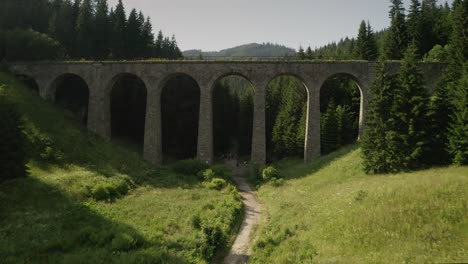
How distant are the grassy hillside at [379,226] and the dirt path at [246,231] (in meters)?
0.86

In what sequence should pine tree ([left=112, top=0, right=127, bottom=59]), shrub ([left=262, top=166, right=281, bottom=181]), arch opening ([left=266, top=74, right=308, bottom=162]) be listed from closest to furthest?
1. shrub ([left=262, top=166, right=281, bottom=181])
2. arch opening ([left=266, top=74, right=308, bottom=162])
3. pine tree ([left=112, top=0, right=127, bottom=59])

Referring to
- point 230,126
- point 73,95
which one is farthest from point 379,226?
point 230,126

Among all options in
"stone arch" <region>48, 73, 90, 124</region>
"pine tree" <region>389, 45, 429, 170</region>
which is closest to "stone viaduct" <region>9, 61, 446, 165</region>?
"stone arch" <region>48, 73, 90, 124</region>

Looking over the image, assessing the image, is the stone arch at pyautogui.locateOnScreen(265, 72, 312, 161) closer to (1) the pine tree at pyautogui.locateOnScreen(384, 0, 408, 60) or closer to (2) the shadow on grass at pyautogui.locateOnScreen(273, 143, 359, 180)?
(2) the shadow on grass at pyautogui.locateOnScreen(273, 143, 359, 180)

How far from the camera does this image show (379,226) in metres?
13.6

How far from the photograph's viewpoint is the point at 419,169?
23734mm

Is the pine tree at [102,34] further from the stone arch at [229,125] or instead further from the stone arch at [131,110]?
the stone arch at [229,125]

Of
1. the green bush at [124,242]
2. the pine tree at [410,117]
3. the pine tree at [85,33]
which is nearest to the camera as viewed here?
the green bush at [124,242]

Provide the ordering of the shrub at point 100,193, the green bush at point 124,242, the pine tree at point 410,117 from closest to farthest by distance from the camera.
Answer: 1. the green bush at point 124,242
2. the shrub at point 100,193
3. the pine tree at point 410,117

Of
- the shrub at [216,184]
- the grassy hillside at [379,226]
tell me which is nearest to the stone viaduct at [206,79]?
the shrub at [216,184]

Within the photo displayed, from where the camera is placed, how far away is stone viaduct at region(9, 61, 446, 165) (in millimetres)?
38750

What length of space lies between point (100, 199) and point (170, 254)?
10323 millimetres

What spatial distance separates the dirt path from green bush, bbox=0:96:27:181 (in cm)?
1507

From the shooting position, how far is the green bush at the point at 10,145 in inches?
776
